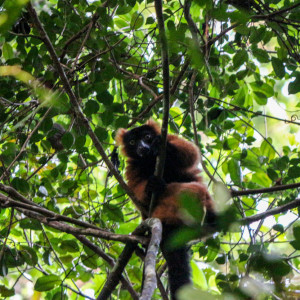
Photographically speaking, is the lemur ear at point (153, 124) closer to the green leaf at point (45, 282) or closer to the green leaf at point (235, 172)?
the green leaf at point (235, 172)

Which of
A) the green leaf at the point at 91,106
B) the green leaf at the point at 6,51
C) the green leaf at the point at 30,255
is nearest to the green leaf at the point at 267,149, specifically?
the green leaf at the point at 91,106

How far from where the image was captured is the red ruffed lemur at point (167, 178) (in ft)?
11.4

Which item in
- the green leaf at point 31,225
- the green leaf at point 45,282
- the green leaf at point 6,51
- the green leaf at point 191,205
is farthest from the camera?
the green leaf at point 6,51

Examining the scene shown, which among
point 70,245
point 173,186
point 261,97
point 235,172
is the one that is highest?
point 261,97

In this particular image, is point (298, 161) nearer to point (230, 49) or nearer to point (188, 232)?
point (230, 49)

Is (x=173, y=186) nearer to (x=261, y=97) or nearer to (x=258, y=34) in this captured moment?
(x=261, y=97)

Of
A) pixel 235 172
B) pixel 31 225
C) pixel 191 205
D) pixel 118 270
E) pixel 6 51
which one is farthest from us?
pixel 235 172

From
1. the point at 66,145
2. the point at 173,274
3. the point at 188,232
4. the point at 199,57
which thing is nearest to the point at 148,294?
the point at 188,232

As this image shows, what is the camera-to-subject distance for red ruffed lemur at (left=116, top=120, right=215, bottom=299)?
3.48m

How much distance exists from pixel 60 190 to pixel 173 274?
1.48 metres

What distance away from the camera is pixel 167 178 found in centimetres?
436

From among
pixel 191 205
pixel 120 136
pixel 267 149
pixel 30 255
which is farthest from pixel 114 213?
pixel 191 205

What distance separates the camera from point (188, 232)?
33.6 inches

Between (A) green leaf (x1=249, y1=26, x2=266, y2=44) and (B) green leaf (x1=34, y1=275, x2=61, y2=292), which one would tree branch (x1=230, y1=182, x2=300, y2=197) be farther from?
(B) green leaf (x1=34, y1=275, x2=61, y2=292)
